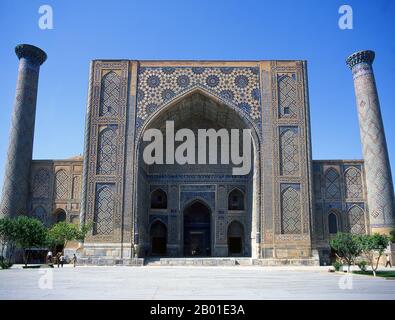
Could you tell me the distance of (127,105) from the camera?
15.0 meters

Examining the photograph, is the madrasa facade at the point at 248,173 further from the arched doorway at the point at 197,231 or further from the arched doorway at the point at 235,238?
the arched doorway at the point at 197,231

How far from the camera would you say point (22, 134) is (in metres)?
15.7

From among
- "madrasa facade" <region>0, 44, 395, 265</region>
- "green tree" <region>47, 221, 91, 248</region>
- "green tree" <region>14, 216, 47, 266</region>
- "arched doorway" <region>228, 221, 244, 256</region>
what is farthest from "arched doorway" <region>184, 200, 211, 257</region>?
"green tree" <region>14, 216, 47, 266</region>

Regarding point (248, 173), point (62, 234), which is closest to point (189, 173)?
point (248, 173)

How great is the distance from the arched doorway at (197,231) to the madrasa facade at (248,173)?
646mm

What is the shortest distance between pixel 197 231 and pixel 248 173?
3.43 metres

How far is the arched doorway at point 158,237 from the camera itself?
17047mm

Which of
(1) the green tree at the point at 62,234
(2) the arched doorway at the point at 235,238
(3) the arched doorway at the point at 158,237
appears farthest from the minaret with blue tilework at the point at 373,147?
(1) the green tree at the point at 62,234

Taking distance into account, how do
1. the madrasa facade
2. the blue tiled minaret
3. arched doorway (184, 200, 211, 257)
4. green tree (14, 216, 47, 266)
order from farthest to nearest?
1. arched doorway (184, 200, 211, 257)
2. the blue tiled minaret
3. the madrasa facade
4. green tree (14, 216, 47, 266)

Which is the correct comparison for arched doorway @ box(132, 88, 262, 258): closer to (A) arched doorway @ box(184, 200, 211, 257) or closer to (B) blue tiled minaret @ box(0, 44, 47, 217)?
(A) arched doorway @ box(184, 200, 211, 257)

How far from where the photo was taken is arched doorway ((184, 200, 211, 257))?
57.2 feet

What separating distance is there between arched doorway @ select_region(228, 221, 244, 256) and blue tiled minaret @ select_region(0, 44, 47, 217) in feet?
27.5

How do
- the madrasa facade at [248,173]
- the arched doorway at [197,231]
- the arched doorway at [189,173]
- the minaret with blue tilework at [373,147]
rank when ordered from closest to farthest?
the madrasa facade at [248,173], the minaret with blue tilework at [373,147], the arched doorway at [189,173], the arched doorway at [197,231]

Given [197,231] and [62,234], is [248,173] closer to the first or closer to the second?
[197,231]
